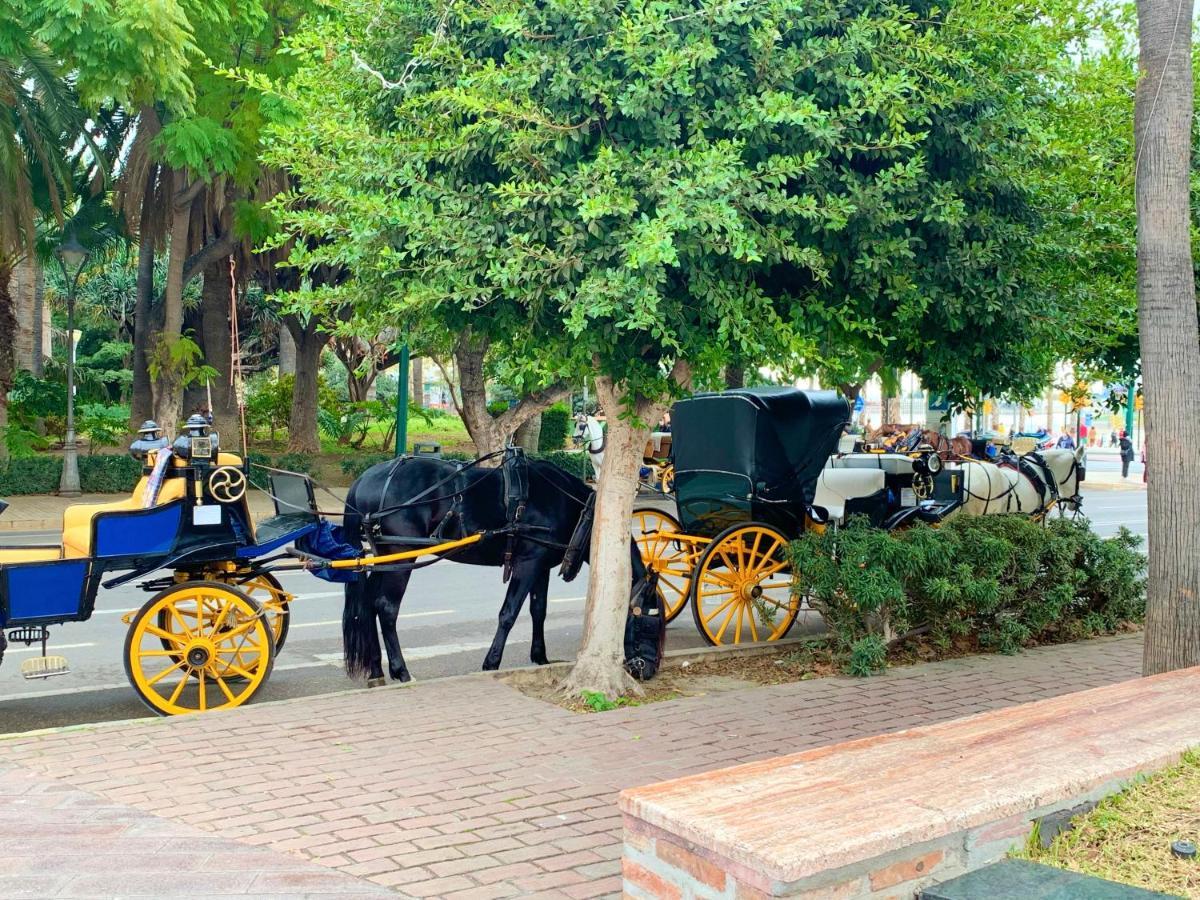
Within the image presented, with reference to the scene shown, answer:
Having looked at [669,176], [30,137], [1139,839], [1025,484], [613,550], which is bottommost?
[1139,839]

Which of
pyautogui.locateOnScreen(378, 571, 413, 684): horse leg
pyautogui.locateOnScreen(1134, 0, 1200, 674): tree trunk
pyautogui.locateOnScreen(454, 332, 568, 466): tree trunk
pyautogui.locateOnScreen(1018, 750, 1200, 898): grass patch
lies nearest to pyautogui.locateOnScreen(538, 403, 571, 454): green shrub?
pyautogui.locateOnScreen(454, 332, 568, 466): tree trunk

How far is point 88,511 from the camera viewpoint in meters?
7.78

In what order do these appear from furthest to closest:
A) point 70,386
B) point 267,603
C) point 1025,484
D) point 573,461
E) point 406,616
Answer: point 573,461 → point 70,386 → point 1025,484 → point 406,616 → point 267,603

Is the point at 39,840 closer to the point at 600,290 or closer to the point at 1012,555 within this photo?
the point at 600,290

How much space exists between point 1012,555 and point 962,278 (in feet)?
9.93

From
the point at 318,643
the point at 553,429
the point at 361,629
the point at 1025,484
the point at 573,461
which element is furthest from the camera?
the point at 553,429

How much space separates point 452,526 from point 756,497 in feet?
9.79

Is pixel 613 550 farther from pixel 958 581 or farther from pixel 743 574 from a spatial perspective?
pixel 958 581

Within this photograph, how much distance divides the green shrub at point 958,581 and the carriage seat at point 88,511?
4628 mm

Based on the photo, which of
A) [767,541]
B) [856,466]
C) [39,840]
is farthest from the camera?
[856,466]

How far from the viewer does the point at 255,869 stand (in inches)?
198

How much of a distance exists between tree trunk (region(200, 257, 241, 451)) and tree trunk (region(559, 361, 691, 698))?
61.2 ft

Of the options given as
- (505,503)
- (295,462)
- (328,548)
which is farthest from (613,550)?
(295,462)

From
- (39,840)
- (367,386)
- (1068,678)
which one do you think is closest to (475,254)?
(39,840)
